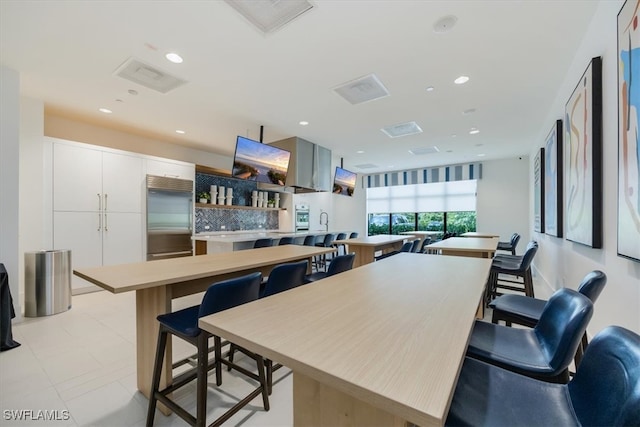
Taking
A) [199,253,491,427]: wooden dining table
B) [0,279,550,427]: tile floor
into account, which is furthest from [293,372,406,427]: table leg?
Result: [0,279,550,427]: tile floor

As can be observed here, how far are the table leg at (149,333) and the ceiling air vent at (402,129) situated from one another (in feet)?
14.6

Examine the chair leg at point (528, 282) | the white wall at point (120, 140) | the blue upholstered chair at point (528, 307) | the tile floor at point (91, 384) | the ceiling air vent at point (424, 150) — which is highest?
the ceiling air vent at point (424, 150)

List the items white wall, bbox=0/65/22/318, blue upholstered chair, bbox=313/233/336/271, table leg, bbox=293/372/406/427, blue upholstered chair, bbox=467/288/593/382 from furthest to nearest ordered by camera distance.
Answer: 1. blue upholstered chair, bbox=313/233/336/271
2. white wall, bbox=0/65/22/318
3. blue upholstered chair, bbox=467/288/593/382
4. table leg, bbox=293/372/406/427

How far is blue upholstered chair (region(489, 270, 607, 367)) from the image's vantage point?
139cm

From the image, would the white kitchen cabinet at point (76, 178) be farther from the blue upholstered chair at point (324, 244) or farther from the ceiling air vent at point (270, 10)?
the blue upholstered chair at point (324, 244)

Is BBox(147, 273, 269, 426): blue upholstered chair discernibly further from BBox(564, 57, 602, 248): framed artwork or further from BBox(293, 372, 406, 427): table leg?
BBox(564, 57, 602, 248): framed artwork

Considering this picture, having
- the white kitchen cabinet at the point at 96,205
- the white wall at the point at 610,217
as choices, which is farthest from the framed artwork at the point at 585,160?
the white kitchen cabinet at the point at 96,205

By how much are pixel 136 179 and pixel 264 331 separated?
5010mm

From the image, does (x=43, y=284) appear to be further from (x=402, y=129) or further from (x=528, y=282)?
(x=528, y=282)

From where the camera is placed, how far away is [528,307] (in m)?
1.85

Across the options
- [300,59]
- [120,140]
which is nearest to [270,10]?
[300,59]

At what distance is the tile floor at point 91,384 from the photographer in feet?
5.39

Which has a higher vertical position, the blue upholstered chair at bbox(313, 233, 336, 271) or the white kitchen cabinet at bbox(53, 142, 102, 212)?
the white kitchen cabinet at bbox(53, 142, 102, 212)

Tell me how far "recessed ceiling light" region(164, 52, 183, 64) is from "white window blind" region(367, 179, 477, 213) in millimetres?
7854
